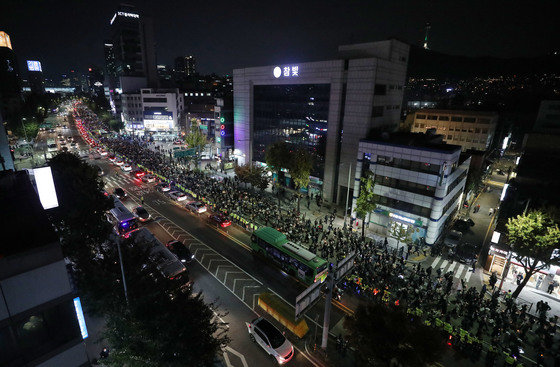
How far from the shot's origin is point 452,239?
3028cm

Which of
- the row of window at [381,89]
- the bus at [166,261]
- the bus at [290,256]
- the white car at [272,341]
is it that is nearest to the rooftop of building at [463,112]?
the row of window at [381,89]

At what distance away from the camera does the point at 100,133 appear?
95.5m

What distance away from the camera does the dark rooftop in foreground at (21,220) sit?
8723 mm

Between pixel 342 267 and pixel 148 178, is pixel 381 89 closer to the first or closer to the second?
pixel 342 267

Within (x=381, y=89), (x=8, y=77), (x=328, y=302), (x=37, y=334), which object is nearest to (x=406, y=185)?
(x=381, y=89)

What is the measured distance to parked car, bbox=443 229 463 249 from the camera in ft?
97.6

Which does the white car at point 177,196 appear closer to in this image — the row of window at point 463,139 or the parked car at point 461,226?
the parked car at point 461,226

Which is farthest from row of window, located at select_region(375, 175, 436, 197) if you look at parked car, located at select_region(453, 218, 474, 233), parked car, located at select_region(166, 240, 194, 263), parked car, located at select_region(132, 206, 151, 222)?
parked car, located at select_region(132, 206, 151, 222)

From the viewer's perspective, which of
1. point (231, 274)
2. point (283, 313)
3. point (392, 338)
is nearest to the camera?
point (392, 338)

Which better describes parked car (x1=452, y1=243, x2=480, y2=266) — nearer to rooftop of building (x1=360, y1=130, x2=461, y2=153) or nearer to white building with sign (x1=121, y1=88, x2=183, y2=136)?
rooftop of building (x1=360, y1=130, x2=461, y2=153)

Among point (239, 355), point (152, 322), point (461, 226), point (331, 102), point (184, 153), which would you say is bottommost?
point (239, 355)

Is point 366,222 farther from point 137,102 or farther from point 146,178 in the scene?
point 137,102

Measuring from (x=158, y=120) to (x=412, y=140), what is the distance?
278 feet

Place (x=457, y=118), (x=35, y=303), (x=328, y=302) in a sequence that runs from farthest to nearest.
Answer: (x=457, y=118) → (x=328, y=302) → (x=35, y=303)
